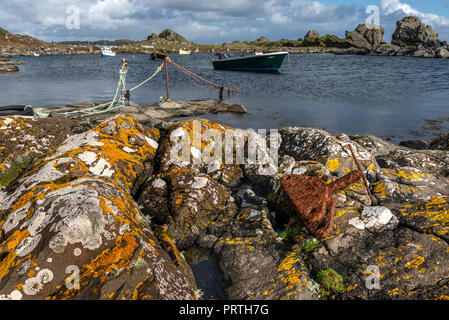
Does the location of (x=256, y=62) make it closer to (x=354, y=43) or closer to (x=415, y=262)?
(x=415, y=262)

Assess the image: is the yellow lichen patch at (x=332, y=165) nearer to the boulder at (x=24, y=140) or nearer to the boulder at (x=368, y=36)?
the boulder at (x=24, y=140)

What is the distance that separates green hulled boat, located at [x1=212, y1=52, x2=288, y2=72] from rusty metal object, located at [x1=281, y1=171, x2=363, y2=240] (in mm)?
47666

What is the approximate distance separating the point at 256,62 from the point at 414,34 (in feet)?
398

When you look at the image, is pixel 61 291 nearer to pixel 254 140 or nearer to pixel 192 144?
pixel 192 144

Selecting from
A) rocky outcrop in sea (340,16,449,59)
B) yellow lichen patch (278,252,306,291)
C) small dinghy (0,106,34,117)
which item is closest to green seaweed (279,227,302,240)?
yellow lichen patch (278,252,306,291)

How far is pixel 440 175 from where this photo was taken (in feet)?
23.3

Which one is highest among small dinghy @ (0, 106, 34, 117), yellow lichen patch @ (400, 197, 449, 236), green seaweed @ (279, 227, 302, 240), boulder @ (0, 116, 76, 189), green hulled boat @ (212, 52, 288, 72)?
green hulled boat @ (212, 52, 288, 72)

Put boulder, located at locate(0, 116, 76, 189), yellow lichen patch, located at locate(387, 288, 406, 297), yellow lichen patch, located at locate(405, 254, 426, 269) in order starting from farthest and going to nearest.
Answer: boulder, located at locate(0, 116, 76, 189), yellow lichen patch, located at locate(405, 254, 426, 269), yellow lichen patch, located at locate(387, 288, 406, 297)

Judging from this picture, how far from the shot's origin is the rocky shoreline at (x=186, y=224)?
11.1ft

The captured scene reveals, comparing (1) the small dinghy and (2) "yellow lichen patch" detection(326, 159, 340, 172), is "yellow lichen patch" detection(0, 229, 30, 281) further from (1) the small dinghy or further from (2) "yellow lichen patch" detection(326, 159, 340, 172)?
(1) the small dinghy

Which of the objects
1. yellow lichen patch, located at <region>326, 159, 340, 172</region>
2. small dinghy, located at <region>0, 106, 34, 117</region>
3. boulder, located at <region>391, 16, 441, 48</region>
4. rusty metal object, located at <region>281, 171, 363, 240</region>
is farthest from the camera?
boulder, located at <region>391, 16, 441, 48</region>

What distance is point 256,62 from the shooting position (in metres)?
50.8

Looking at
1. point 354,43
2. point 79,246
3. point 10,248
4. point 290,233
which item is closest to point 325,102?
point 290,233

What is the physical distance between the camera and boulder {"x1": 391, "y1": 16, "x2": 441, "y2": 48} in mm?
123213
